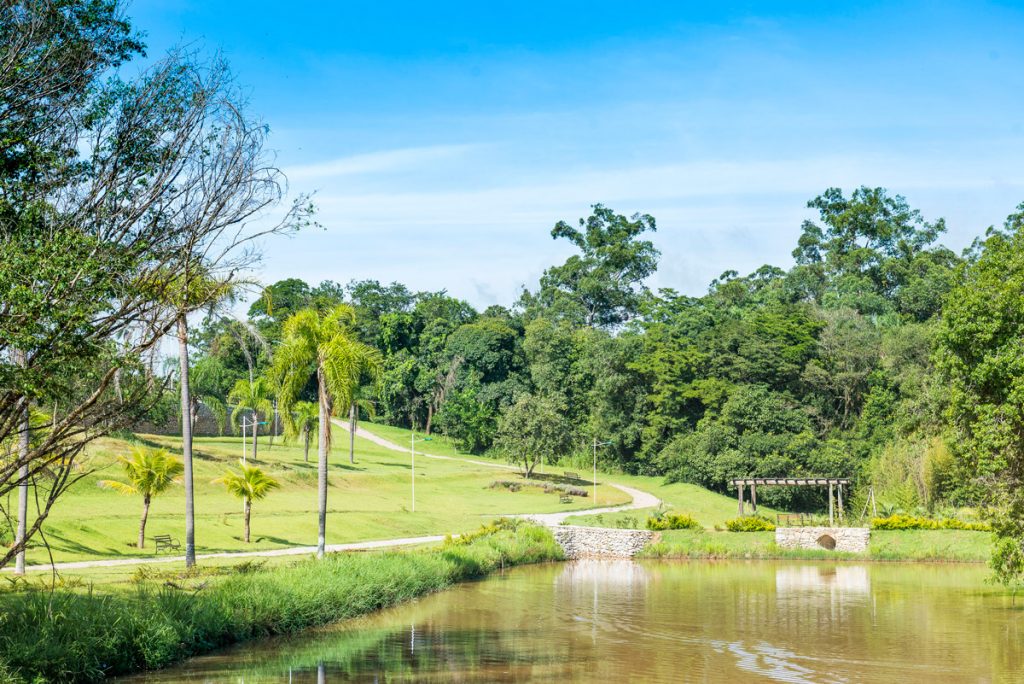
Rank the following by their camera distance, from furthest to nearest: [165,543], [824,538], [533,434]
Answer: [533,434] → [824,538] → [165,543]

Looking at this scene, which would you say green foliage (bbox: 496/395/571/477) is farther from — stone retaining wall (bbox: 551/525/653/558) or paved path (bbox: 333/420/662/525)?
stone retaining wall (bbox: 551/525/653/558)

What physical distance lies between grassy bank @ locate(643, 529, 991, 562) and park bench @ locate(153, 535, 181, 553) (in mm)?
20962

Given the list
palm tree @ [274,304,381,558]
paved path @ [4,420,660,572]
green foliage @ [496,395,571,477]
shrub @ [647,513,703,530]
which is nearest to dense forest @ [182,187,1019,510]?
green foliage @ [496,395,571,477]

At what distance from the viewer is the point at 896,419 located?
70250 mm

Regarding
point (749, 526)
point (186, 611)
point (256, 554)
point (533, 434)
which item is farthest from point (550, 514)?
point (186, 611)

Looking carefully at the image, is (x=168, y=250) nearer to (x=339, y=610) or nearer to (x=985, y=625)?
(x=339, y=610)

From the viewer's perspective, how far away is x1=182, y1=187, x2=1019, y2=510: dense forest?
231 ft

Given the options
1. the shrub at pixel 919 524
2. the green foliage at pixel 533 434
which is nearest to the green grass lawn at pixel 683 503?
the green foliage at pixel 533 434

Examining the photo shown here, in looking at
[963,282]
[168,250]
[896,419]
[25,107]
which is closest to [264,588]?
[168,250]

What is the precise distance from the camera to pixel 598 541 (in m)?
45.6

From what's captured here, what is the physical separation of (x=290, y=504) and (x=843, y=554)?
2601 cm

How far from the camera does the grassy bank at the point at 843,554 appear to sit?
43.2 m

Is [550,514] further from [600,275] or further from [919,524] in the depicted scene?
[600,275]

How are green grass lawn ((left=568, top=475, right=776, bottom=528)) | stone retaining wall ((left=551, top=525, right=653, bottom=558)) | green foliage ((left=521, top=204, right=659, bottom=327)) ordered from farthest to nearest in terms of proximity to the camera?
green foliage ((left=521, top=204, right=659, bottom=327)) < green grass lawn ((left=568, top=475, right=776, bottom=528)) < stone retaining wall ((left=551, top=525, right=653, bottom=558))
